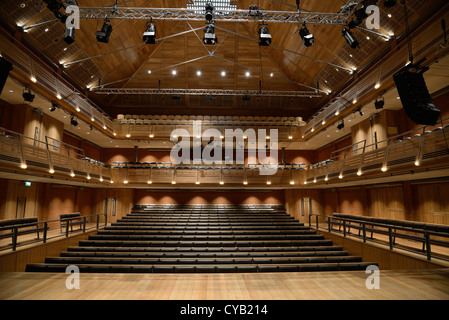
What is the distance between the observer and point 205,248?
714 cm

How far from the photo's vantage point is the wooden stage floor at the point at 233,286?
332 cm

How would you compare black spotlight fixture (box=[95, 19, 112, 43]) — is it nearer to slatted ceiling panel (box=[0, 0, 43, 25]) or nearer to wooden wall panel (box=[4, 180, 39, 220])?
slatted ceiling panel (box=[0, 0, 43, 25])

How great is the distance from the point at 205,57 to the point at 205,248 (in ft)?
34.9

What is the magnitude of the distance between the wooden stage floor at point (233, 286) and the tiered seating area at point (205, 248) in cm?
134

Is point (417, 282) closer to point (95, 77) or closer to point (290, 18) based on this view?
point (290, 18)

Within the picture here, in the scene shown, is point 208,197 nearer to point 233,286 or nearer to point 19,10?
point 233,286

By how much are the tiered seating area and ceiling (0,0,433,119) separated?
6565 mm

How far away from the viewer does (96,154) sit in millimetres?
14234

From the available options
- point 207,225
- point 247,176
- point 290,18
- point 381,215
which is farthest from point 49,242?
point 381,215

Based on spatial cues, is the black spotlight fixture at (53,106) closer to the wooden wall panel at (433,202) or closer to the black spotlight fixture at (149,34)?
the black spotlight fixture at (149,34)

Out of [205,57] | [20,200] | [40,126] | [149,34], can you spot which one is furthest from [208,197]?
[149,34]

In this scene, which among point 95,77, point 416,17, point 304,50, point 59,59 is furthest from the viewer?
point 95,77

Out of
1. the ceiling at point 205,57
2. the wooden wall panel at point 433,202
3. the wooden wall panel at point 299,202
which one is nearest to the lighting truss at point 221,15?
the ceiling at point 205,57

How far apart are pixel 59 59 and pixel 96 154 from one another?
5870mm
